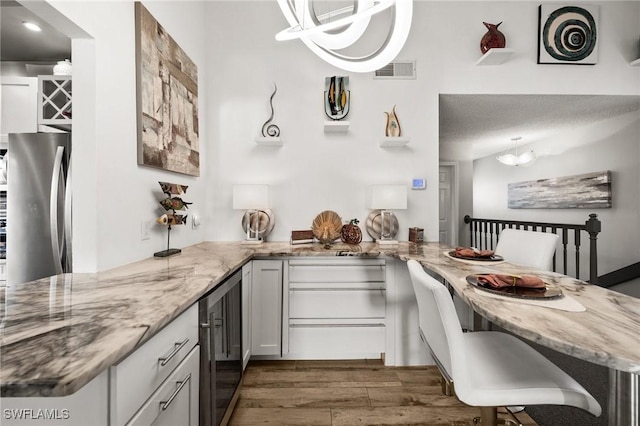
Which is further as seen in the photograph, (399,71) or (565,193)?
(565,193)

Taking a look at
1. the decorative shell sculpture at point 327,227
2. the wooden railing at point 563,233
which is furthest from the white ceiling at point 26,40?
the wooden railing at point 563,233

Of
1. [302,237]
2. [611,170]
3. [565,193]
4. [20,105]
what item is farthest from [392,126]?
[565,193]

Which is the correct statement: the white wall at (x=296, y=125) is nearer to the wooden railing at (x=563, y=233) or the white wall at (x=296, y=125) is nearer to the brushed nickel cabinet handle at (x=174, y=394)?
the wooden railing at (x=563, y=233)

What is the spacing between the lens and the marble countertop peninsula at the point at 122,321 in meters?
0.65

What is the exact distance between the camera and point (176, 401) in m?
1.11

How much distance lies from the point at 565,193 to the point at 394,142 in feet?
13.0

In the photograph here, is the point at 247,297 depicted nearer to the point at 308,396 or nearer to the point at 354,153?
the point at 308,396

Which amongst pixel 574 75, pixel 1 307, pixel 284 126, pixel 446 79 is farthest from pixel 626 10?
pixel 1 307

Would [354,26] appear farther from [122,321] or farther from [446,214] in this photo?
[446,214]

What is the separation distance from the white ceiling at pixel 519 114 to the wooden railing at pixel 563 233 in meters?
1.32

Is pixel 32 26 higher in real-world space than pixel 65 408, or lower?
higher

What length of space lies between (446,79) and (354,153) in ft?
4.01

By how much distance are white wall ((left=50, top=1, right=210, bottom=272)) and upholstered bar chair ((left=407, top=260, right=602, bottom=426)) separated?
1.58m

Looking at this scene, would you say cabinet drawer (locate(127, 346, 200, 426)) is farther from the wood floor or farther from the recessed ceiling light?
the recessed ceiling light
